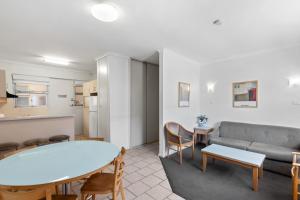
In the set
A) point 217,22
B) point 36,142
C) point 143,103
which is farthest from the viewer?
point 143,103

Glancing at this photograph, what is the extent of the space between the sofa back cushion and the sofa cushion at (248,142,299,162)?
0.73 ft

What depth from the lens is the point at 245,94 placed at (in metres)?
3.80

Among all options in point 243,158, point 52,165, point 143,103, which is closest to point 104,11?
point 52,165

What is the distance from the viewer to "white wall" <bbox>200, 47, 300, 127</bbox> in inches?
125

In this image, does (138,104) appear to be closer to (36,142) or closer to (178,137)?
(178,137)

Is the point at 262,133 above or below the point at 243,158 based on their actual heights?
above

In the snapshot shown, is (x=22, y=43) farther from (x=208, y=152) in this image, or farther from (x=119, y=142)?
(x=208, y=152)

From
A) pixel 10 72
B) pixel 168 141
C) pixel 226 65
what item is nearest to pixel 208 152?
pixel 168 141

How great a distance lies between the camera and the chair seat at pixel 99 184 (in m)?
1.48

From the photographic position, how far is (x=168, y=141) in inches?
134

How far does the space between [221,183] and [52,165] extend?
2.47 meters

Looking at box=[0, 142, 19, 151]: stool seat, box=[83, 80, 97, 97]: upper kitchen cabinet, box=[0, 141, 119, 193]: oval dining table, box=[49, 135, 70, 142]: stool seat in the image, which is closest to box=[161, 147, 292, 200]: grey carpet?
box=[0, 141, 119, 193]: oval dining table

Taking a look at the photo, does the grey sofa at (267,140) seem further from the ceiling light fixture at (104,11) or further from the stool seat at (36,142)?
the stool seat at (36,142)

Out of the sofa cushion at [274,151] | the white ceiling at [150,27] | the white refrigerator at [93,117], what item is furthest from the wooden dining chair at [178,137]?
the white refrigerator at [93,117]
